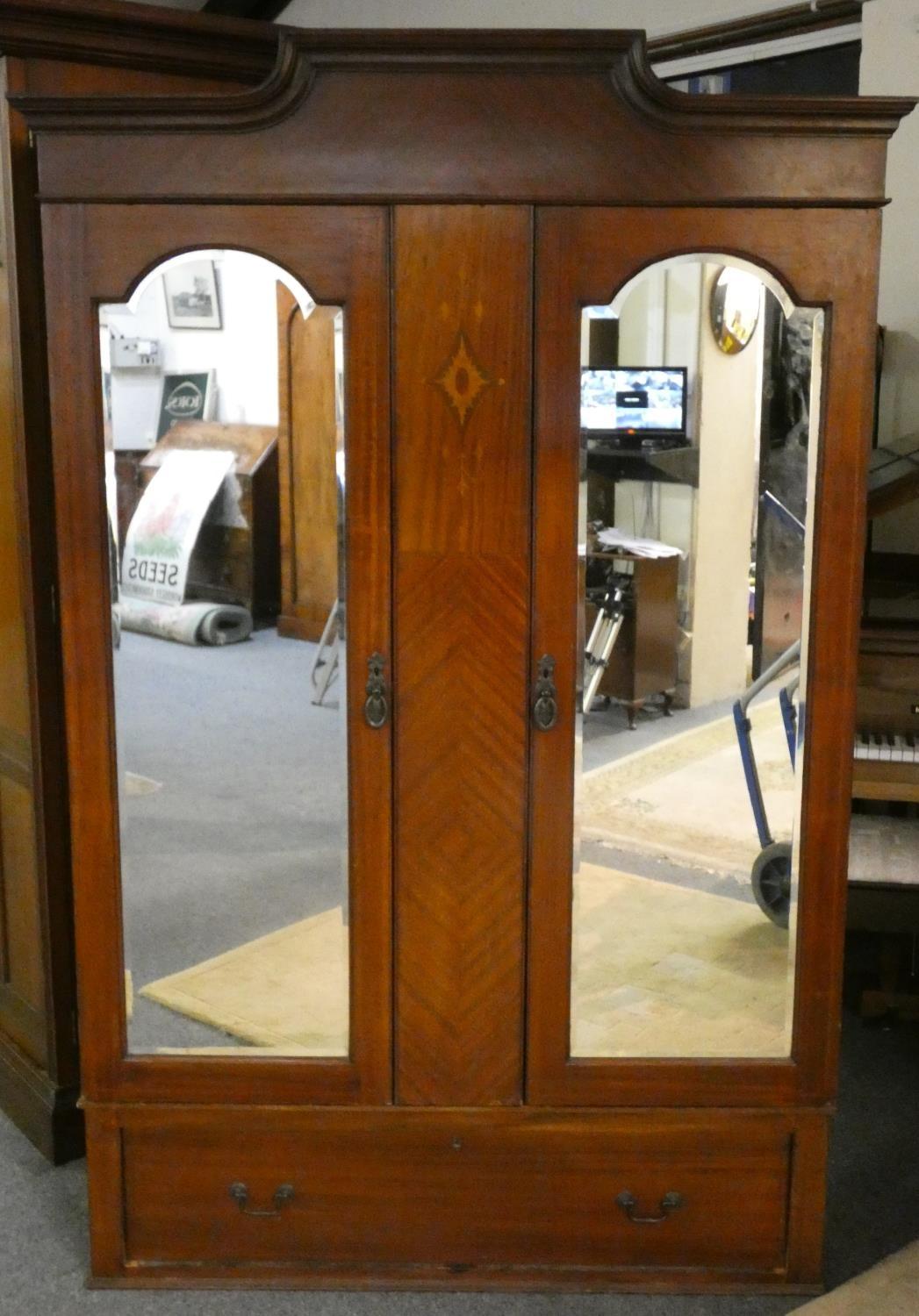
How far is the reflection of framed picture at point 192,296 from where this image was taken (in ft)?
6.57

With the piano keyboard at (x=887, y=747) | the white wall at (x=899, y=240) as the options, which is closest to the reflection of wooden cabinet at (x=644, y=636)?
the piano keyboard at (x=887, y=747)

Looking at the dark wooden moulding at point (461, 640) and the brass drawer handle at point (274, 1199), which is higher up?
the dark wooden moulding at point (461, 640)

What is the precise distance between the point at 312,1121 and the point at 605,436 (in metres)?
1.20

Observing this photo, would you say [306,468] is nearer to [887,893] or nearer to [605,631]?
[605,631]

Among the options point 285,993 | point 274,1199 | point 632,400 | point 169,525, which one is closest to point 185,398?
point 169,525

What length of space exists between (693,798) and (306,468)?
2.74 feet

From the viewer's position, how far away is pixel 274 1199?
2.26 m

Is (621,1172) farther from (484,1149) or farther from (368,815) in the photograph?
(368,815)

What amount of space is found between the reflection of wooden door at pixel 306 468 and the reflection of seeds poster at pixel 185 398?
0.18 m

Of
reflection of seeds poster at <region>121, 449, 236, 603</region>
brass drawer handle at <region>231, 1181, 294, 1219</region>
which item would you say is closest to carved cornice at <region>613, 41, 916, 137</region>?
reflection of seeds poster at <region>121, 449, 236, 603</region>

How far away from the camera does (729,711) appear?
7.16 feet

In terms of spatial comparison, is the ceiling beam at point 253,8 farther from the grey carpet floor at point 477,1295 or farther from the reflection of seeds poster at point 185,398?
the grey carpet floor at point 477,1295

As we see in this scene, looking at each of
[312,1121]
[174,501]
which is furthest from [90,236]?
[312,1121]

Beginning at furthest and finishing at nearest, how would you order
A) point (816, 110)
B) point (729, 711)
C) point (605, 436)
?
point (729, 711) < point (605, 436) < point (816, 110)
